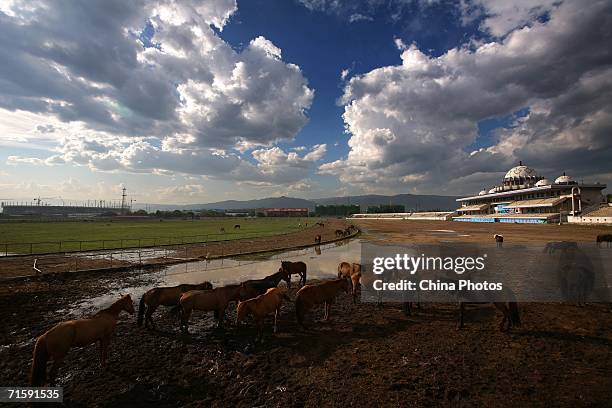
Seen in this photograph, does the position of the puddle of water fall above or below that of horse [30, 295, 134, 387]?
below

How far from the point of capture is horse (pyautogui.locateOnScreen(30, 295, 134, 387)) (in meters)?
6.06

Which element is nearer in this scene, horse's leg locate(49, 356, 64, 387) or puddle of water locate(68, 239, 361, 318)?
horse's leg locate(49, 356, 64, 387)

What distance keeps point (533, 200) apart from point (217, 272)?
3967 inches

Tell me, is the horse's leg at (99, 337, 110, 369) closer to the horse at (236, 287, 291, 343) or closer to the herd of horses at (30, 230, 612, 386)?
the herd of horses at (30, 230, 612, 386)

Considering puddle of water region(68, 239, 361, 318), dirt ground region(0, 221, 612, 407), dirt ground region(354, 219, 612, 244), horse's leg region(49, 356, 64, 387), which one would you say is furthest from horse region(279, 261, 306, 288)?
dirt ground region(354, 219, 612, 244)

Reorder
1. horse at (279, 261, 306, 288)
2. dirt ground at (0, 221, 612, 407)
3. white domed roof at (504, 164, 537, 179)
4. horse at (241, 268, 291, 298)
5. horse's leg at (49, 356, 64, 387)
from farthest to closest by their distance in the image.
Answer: white domed roof at (504, 164, 537, 179), horse at (279, 261, 306, 288), horse at (241, 268, 291, 298), horse's leg at (49, 356, 64, 387), dirt ground at (0, 221, 612, 407)

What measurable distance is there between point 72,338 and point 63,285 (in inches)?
465

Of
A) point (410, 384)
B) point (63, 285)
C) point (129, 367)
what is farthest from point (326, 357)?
point (63, 285)

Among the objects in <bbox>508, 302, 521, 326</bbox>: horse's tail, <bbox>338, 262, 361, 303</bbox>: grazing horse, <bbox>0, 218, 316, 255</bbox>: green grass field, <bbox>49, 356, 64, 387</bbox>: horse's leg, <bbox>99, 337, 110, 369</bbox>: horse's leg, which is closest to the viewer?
<bbox>49, 356, 64, 387</bbox>: horse's leg

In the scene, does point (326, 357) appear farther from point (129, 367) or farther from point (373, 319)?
point (129, 367)

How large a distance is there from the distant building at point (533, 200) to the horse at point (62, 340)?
79394 millimetres

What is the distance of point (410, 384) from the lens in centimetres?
602

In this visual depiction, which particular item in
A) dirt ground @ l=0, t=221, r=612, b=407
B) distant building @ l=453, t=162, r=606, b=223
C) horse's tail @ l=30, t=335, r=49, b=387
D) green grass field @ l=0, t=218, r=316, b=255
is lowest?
green grass field @ l=0, t=218, r=316, b=255

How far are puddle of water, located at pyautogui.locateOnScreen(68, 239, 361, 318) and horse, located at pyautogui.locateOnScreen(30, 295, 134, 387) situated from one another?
5252 millimetres
